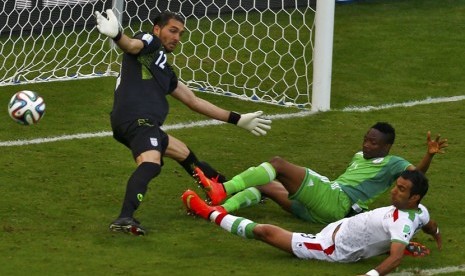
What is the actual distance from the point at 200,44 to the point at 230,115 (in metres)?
4.81

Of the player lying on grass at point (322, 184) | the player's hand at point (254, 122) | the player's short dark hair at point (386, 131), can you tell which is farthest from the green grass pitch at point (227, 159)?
the player's short dark hair at point (386, 131)

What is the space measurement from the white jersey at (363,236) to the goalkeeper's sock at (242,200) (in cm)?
115

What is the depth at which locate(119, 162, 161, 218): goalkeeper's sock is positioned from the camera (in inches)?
379

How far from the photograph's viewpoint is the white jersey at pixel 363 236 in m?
8.70

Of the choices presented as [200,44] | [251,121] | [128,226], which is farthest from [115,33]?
[200,44]

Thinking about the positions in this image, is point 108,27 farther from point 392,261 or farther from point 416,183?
point 392,261

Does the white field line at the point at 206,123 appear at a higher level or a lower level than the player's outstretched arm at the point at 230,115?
lower

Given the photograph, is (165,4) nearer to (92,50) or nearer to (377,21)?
(92,50)

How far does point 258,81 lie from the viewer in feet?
48.4

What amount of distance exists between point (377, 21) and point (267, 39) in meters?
2.95

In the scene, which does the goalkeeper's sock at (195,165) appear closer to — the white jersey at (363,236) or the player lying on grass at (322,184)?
the player lying on grass at (322,184)

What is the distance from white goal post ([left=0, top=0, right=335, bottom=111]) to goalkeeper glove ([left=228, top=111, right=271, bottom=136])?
10.9ft

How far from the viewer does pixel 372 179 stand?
33.3ft

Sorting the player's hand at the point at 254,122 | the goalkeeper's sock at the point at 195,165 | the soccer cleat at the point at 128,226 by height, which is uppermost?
the player's hand at the point at 254,122
